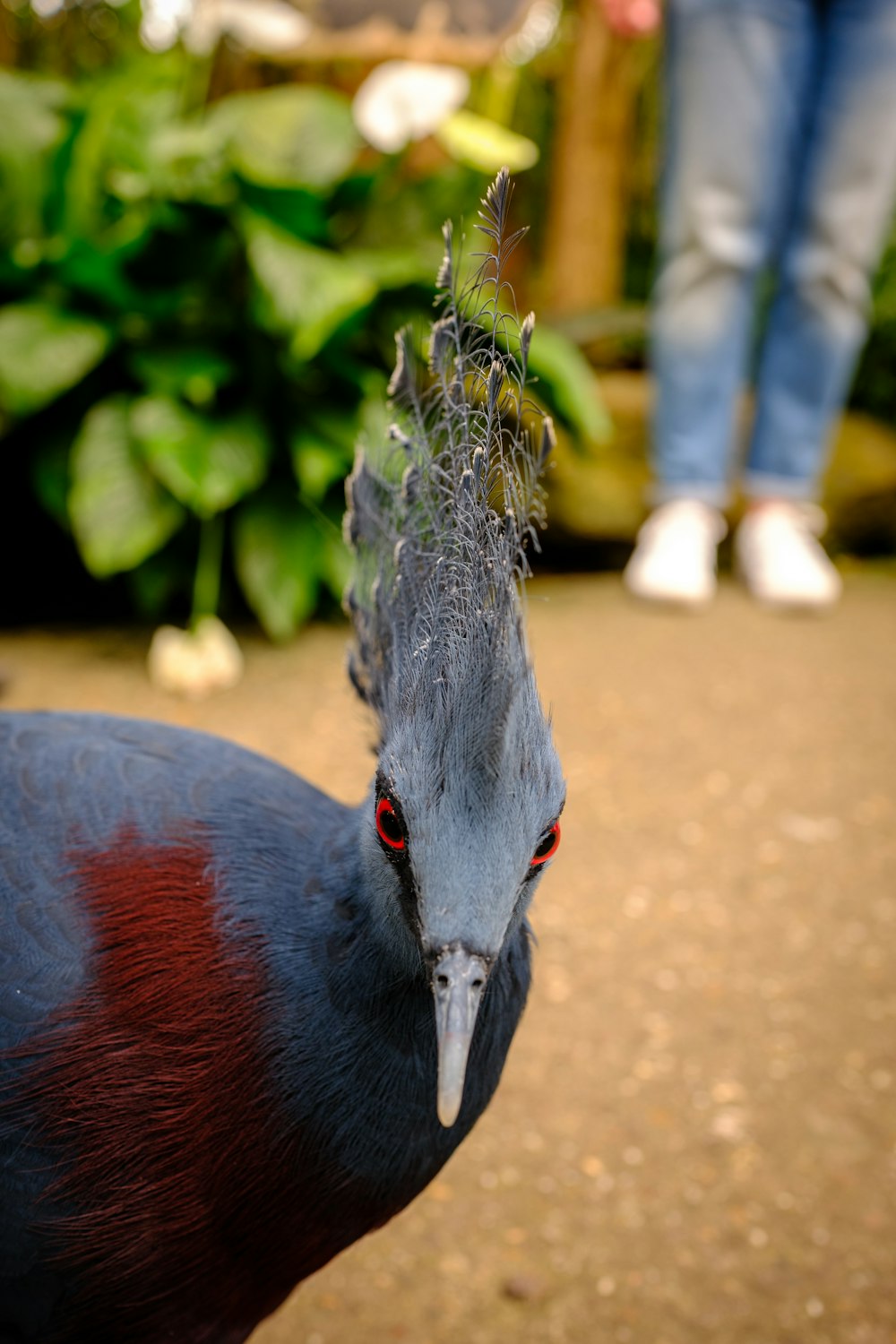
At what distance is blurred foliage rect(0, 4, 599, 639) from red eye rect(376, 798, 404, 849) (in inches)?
108

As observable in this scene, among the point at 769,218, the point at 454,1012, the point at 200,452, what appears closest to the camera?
the point at 454,1012

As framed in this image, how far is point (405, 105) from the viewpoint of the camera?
439 cm

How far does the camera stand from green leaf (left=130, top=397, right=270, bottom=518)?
3840mm

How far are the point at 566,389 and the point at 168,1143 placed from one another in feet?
11.7

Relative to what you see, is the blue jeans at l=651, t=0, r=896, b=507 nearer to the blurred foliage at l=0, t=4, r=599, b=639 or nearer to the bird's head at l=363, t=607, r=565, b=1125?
the blurred foliage at l=0, t=4, r=599, b=639

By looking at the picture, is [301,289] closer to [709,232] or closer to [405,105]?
[405,105]

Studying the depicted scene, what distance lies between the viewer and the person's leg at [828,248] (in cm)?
413

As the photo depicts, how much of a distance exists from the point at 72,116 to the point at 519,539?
13.1 ft

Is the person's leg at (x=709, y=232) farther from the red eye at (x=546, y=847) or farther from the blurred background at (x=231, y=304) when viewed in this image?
the red eye at (x=546, y=847)

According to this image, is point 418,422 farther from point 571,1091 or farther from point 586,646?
point 586,646

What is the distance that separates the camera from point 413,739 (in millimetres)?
1273

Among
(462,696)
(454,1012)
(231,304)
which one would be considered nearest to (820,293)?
(231,304)

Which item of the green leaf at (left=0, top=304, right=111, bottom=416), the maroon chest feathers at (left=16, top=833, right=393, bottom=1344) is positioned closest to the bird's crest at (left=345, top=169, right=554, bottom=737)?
the maroon chest feathers at (left=16, top=833, right=393, bottom=1344)

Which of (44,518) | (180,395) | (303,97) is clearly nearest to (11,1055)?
(180,395)
